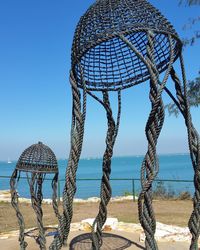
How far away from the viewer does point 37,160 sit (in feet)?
20.4

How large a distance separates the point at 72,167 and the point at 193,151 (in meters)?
1.19

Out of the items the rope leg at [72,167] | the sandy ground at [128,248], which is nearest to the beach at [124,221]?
the sandy ground at [128,248]

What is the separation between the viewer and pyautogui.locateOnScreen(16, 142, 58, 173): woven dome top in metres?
6.17

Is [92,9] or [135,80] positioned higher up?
[92,9]

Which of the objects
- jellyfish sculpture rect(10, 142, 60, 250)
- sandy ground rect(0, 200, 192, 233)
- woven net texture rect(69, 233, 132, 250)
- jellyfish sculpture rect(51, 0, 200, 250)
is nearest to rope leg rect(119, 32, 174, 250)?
jellyfish sculpture rect(51, 0, 200, 250)

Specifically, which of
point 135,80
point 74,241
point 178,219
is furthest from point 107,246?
point 178,219

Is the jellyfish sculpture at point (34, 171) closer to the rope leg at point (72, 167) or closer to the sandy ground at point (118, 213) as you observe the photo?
the rope leg at point (72, 167)

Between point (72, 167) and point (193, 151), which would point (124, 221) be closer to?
point (193, 151)

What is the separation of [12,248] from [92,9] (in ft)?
15.2

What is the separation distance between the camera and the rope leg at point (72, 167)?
339 cm

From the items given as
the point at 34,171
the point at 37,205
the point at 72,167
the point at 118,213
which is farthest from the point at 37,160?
the point at 118,213

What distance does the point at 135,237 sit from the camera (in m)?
6.97

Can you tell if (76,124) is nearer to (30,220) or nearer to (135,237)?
(135,237)

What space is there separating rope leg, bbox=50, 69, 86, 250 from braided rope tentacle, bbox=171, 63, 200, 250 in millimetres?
1002
